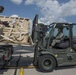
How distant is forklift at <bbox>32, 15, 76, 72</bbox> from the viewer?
418 inches

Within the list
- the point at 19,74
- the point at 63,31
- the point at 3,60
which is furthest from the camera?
the point at 63,31

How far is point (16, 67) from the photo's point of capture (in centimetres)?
1144

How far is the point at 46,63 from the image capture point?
10664mm

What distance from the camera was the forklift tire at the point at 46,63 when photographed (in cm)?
1051

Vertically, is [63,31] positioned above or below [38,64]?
above

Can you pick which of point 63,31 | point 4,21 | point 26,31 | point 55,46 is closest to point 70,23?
point 63,31

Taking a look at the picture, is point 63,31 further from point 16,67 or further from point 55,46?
point 16,67

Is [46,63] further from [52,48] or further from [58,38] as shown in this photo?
[58,38]

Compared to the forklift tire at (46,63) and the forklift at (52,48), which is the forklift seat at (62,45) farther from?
the forklift tire at (46,63)

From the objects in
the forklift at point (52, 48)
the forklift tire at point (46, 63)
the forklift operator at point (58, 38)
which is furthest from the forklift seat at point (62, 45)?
the forklift tire at point (46, 63)

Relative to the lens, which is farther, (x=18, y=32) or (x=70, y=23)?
(x=70, y=23)

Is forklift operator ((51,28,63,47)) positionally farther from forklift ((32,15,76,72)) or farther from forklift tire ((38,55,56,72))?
forklift tire ((38,55,56,72))

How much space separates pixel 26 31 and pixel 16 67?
2.36 meters

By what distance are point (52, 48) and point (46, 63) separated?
0.84 metres
